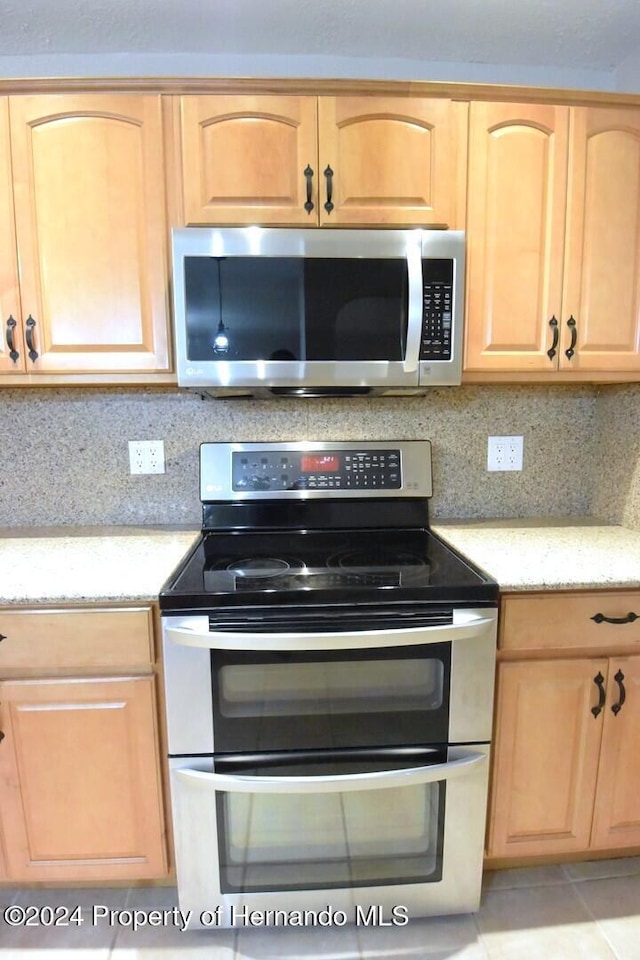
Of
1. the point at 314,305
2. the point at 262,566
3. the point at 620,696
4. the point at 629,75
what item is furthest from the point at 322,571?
the point at 629,75

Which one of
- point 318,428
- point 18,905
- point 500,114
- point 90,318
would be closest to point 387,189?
point 500,114

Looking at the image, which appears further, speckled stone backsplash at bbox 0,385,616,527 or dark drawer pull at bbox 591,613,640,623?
speckled stone backsplash at bbox 0,385,616,527

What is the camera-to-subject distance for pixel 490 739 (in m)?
1.26

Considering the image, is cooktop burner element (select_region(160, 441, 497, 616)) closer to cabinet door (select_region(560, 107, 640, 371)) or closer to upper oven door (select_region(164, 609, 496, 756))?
upper oven door (select_region(164, 609, 496, 756))

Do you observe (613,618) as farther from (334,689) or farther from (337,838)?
(337,838)

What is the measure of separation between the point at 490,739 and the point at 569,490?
37.4 inches

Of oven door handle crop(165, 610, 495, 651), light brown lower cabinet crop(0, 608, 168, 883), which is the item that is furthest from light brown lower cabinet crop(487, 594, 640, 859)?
light brown lower cabinet crop(0, 608, 168, 883)

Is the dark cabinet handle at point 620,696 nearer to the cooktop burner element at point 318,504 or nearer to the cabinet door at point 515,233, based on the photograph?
the cooktop burner element at point 318,504

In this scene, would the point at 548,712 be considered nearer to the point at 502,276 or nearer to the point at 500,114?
the point at 502,276

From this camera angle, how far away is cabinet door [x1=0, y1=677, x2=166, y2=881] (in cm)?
123

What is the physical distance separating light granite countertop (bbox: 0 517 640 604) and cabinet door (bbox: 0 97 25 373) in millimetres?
523

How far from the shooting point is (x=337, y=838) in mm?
1272

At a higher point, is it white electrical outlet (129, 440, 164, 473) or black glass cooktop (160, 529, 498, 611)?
white electrical outlet (129, 440, 164, 473)

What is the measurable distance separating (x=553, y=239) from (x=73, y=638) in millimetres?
1621
